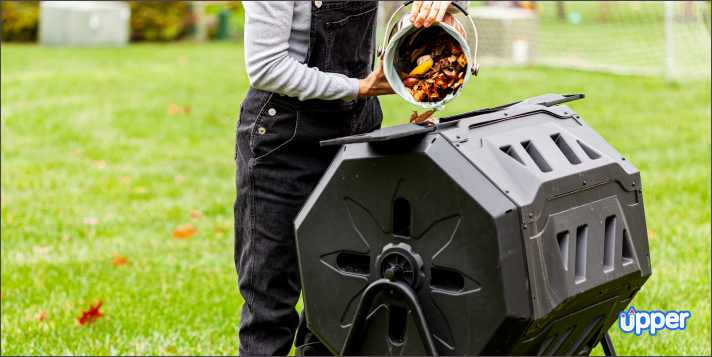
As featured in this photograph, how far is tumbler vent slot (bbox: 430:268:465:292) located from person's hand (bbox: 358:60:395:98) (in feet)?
1.77

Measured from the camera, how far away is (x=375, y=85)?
1.96m

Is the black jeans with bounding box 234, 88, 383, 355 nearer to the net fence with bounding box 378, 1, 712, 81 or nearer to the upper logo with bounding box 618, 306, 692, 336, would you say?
the upper logo with bounding box 618, 306, 692, 336

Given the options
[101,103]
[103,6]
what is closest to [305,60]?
[101,103]

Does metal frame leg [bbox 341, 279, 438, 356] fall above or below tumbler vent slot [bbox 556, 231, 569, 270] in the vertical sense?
below

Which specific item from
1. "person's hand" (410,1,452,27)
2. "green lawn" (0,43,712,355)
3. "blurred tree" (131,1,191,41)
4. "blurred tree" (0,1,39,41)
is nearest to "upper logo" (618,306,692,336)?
"green lawn" (0,43,712,355)

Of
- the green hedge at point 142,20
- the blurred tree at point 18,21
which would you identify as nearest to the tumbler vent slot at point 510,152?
the green hedge at point 142,20

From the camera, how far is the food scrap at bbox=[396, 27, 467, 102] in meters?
1.84

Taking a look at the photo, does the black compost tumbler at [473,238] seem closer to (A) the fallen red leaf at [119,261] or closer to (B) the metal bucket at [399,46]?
(B) the metal bucket at [399,46]

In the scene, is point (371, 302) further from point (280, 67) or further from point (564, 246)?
point (280, 67)

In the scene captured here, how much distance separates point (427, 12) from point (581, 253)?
70 centimetres

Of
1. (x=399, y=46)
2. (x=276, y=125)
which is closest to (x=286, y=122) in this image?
(x=276, y=125)

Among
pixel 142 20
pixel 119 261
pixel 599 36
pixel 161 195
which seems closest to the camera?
pixel 119 261

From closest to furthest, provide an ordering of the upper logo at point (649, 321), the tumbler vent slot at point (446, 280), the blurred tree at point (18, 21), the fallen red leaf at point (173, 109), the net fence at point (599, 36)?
the tumbler vent slot at point (446, 280), the upper logo at point (649, 321), the fallen red leaf at point (173, 109), the net fence at point (599, 36), the blurred tree at point (18, 21)

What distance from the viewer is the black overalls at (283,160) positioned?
2.09 m
